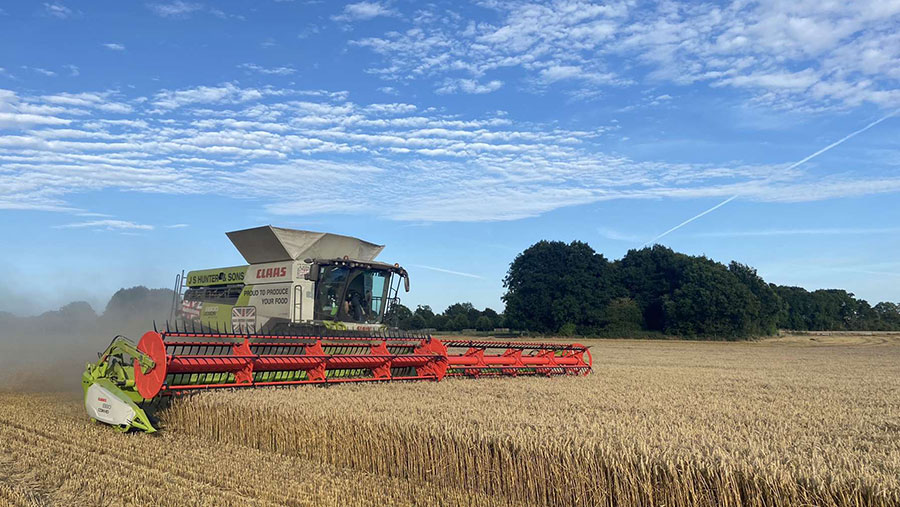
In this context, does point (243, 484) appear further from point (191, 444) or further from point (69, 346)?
point (69, 346)

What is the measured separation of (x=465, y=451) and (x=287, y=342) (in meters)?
4.46

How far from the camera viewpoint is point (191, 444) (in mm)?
6160

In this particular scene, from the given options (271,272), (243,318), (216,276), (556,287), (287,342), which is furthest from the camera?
(556,287)

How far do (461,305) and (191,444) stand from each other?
57335mm

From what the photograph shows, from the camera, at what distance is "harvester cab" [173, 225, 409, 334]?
11828 mm

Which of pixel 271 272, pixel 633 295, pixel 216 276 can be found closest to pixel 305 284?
pixel 271 272

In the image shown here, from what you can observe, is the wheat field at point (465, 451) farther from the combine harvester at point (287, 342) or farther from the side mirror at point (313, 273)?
the side mirror at point (313, 273)

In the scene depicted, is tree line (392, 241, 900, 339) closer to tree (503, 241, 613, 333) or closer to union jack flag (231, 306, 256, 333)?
tree (503, 241, 613, 333)

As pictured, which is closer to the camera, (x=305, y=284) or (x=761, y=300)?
(x=305, y=284)

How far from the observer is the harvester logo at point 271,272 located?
12.2 meters

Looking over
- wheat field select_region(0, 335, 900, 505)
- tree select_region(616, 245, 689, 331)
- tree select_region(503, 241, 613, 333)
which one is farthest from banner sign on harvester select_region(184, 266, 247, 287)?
tree select_region(616, 245, 689, 331)

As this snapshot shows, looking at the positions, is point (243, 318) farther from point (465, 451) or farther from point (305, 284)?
point (465, 451)

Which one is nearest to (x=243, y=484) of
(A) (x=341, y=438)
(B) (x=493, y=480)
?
(A) (x=341, y=438)

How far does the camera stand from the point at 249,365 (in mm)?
7539
